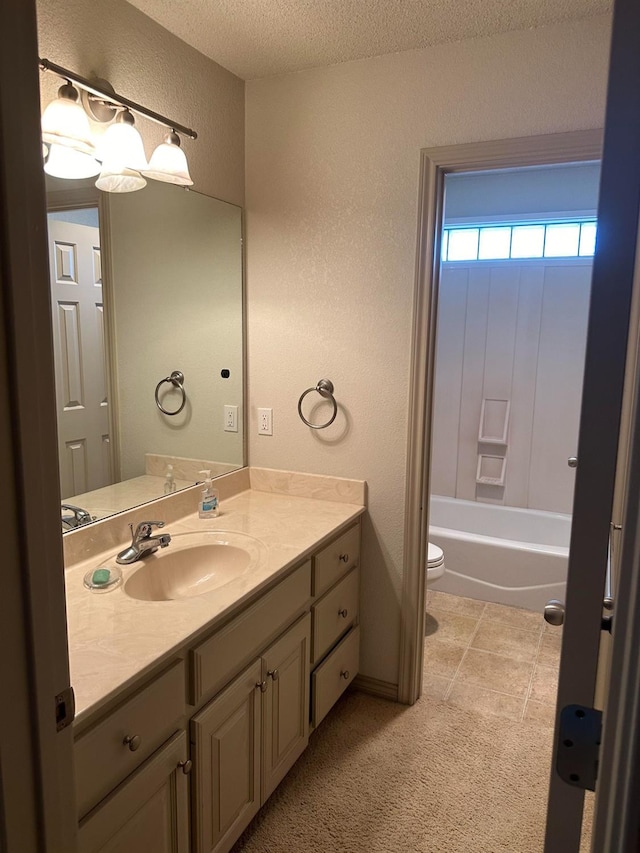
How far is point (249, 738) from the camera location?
5.35 ft

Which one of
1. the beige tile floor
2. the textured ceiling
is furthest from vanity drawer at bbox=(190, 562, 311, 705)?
the textured ceiling

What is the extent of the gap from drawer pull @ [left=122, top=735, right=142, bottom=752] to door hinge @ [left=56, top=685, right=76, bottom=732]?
405 mm

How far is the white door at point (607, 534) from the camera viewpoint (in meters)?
0.55

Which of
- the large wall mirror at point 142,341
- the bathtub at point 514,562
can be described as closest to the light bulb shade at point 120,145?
the large wall mirror at point 142,341

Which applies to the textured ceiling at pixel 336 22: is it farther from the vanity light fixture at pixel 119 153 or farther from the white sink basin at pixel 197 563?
the white sink basin at pixel 197 563

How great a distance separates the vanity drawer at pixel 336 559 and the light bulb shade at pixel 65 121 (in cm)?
143

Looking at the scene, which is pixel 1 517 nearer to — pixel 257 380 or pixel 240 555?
pixel 240 555

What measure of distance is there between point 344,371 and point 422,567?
0.85 metres

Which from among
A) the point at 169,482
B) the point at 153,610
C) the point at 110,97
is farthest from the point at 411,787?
the point at 110,97

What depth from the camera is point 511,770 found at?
2035mm

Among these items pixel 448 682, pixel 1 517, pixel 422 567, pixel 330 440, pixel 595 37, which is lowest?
pixel 448 682

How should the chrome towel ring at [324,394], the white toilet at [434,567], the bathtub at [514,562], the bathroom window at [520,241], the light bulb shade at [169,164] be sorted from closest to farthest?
1. the light bulb shade at [169,164]
2. the chrome towel ring at [324,394]
3. the white toilet at [434,567]
4. the bathtub at [514,562]
5. the bathroom window at [520,241]

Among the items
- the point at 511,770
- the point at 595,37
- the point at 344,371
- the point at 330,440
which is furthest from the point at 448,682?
the point at 595,37

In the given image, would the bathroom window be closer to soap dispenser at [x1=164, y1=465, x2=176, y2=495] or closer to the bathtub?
the bathtub
